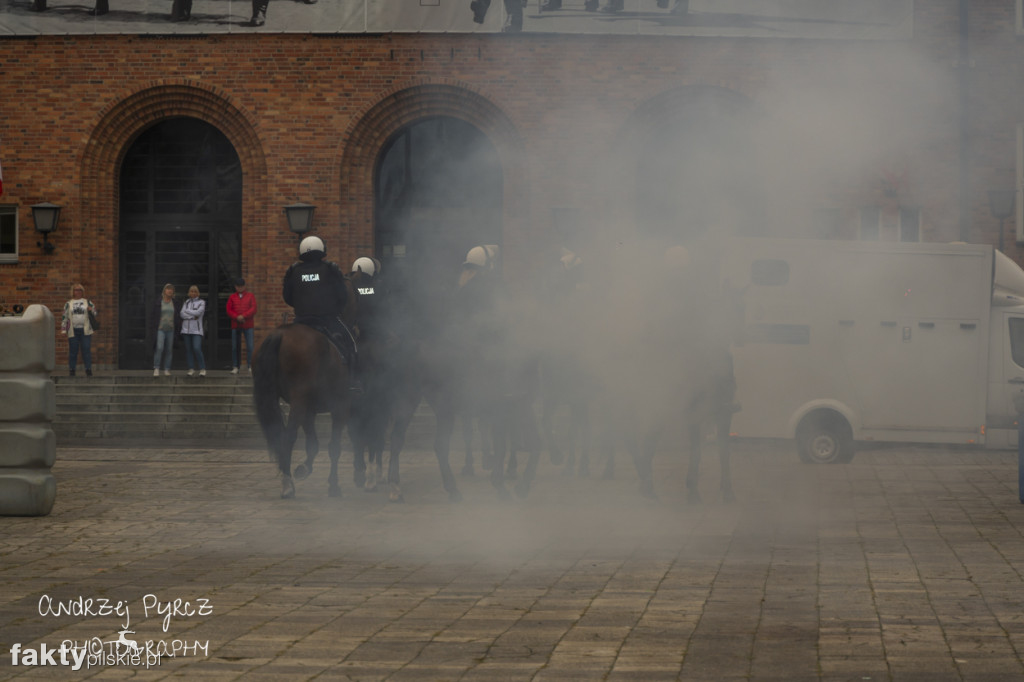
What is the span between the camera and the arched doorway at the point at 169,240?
26109mm

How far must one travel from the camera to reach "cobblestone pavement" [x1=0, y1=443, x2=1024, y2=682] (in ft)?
17.4

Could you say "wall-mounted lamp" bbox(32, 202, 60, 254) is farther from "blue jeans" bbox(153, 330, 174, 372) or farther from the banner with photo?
the banner with photo

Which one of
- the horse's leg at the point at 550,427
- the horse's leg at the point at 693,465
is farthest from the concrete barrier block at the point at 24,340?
the horse's leg at the point at 693,465

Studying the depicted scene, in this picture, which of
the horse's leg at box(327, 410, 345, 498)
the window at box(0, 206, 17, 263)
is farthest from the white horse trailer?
the window at box(0, 206, 17, 263)

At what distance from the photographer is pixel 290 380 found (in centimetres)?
1124

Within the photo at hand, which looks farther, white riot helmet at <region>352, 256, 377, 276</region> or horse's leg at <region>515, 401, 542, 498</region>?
white riot helmet at <region>352, 256, 377, 276</region>

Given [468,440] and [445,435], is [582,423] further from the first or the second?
[445,435]

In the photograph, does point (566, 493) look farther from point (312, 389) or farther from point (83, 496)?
point (83, 496)

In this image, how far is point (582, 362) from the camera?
11.8 m

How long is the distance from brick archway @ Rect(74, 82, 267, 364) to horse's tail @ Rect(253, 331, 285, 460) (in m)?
14.3

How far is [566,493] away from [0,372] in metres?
5.02

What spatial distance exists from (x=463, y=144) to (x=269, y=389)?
5.40 meters

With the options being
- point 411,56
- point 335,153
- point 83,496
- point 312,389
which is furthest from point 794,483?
point 335,153

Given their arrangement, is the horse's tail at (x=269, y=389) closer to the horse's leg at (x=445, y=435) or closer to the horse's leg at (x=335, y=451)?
the horse's leg at (x=335, y=451)
